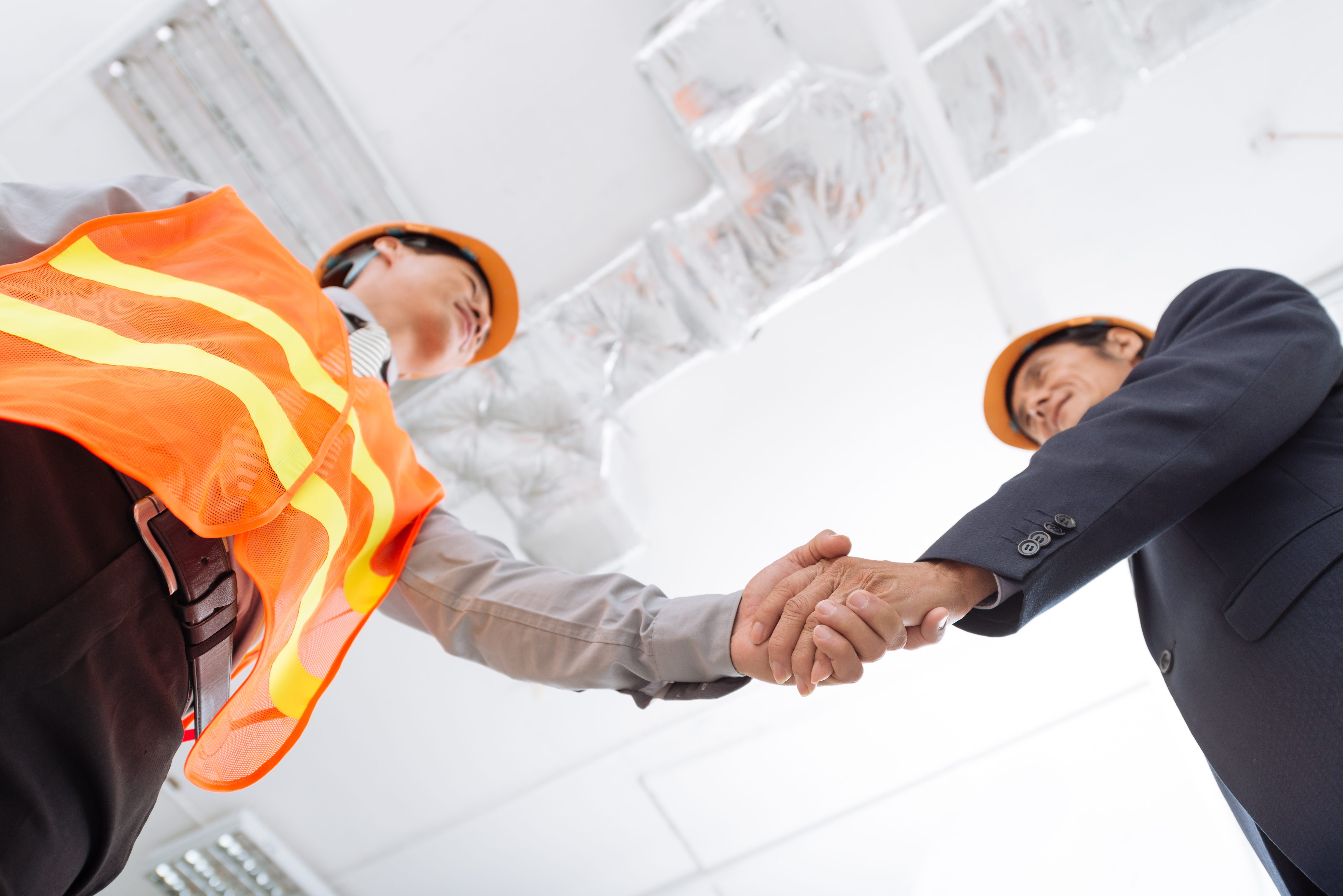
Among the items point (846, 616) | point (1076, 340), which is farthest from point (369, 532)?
point (1076, 340)

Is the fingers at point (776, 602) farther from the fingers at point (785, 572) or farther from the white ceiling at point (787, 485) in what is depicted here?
the white ceiling at point (787, 485)

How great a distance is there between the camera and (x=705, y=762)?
103 inches

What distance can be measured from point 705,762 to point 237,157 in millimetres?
2166

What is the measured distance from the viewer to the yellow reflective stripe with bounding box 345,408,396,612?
48.5 inches

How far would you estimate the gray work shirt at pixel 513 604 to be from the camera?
1.05 metres

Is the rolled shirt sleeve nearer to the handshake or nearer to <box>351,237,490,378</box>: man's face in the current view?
the handshake

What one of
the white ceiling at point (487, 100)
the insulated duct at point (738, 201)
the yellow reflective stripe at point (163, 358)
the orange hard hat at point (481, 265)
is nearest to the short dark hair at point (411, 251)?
the orange hard hat at point (481, 265)

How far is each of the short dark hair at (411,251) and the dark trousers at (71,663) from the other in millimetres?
987

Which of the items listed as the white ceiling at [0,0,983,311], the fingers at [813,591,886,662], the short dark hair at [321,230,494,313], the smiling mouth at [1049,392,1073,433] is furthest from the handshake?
the white ceiling at [0,0,983,311]

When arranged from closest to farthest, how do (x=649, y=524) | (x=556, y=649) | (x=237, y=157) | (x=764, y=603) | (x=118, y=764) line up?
(x=118, y=764), (x=764, y=603), (x=556, y=649), (x=237, y=157), (x=649, y=524)

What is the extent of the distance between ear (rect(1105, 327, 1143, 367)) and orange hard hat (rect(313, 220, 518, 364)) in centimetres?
137

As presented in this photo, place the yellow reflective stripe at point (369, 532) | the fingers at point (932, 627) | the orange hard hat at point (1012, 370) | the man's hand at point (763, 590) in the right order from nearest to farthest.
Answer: the fingers at point (932, 627) < the man's hand at point (763, 590) < the yellow reflective stripe at point (369, 532) < the orange hard hat at point (1012, 370)

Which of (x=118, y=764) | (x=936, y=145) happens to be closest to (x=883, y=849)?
(x=936, y=145)

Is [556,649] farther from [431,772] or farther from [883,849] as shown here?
[883,849]
